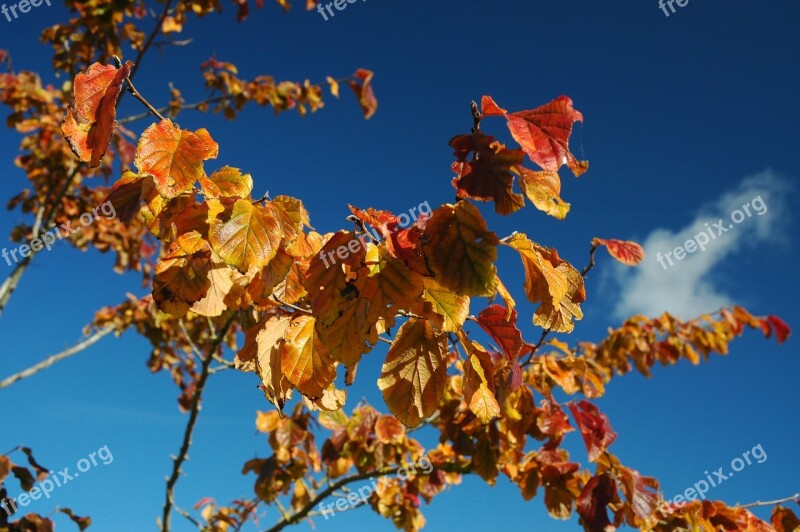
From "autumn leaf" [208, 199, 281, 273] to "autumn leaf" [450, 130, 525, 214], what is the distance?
32 cm

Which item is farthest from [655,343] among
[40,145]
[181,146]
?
[40,145]

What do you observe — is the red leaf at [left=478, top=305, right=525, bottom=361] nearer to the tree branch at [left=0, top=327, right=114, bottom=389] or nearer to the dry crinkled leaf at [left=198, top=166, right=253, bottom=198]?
the dry crinkled leaf at [left=198, top=166, right=253, bottom=198]

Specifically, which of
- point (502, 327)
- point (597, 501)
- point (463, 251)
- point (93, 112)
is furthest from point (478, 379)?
point (597, 501)

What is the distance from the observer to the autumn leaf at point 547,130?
0.84 m

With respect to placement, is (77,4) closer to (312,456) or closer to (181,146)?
(312,456)

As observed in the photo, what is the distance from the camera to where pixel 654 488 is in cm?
212

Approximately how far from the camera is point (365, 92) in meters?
4.96

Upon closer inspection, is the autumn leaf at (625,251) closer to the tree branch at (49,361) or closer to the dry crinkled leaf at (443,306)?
the dry crinkled leaf at (443,306)

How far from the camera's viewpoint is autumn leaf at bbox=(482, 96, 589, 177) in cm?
84

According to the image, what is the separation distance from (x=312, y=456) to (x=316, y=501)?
32 centimetres

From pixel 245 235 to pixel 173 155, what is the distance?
0.62 feet

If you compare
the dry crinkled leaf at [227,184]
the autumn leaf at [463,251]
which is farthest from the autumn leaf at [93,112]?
the autumn leaf at [463,251]

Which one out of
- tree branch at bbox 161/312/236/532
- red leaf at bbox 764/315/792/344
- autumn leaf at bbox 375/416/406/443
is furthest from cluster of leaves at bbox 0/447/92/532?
red leaf at bbox 764/315/792/344

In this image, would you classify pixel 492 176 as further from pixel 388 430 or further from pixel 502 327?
pixel 388 430
